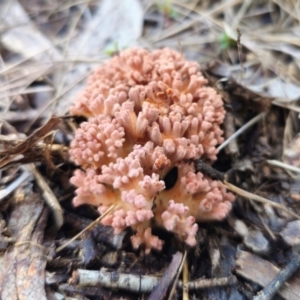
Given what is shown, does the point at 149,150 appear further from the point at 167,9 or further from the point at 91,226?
the point at 167,9

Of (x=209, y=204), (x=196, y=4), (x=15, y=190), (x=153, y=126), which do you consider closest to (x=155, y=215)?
(x=209, y=204)

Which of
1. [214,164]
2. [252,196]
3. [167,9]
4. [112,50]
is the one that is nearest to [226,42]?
[167,9]

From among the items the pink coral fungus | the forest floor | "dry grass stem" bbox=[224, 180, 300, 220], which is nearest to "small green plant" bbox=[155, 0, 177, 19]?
the forest floor

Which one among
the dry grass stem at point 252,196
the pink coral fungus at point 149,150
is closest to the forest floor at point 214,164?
the dry grass stem at point 252,196

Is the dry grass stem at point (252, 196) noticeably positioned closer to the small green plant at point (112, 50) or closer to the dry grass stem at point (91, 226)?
the dry grass stem at point (91, 226)

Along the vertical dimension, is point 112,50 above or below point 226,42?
above

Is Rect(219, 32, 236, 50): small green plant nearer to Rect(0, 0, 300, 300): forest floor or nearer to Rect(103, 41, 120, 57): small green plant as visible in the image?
Rect(0, 0, 300, 300): forest floor
